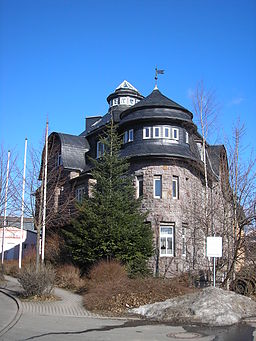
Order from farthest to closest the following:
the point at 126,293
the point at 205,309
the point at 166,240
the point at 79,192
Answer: the point at 79,192
the point at 166,240
the point at 126,293
the point at 205,309

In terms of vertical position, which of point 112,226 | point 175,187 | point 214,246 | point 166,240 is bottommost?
point 214,246

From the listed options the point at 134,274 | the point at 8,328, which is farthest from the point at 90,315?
the point at 134,274

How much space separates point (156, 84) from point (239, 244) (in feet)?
46.7

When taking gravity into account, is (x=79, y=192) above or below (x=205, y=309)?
above

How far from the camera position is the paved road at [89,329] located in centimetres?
973

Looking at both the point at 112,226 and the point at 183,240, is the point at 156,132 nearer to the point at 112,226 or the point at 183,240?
the point at 183,240

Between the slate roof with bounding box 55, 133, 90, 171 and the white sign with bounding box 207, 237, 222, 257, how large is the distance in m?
15.7

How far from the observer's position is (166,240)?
2294 cm

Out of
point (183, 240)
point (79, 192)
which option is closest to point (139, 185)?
point (183, 240)

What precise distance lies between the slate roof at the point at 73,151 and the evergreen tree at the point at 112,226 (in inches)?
286

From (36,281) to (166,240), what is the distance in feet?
30.0

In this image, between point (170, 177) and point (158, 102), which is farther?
point (158, 102)

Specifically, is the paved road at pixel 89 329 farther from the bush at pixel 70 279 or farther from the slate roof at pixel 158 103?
the slate roof at pixel 158 103

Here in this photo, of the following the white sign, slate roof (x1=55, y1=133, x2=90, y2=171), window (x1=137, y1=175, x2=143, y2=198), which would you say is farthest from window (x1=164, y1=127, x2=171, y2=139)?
the white sign
